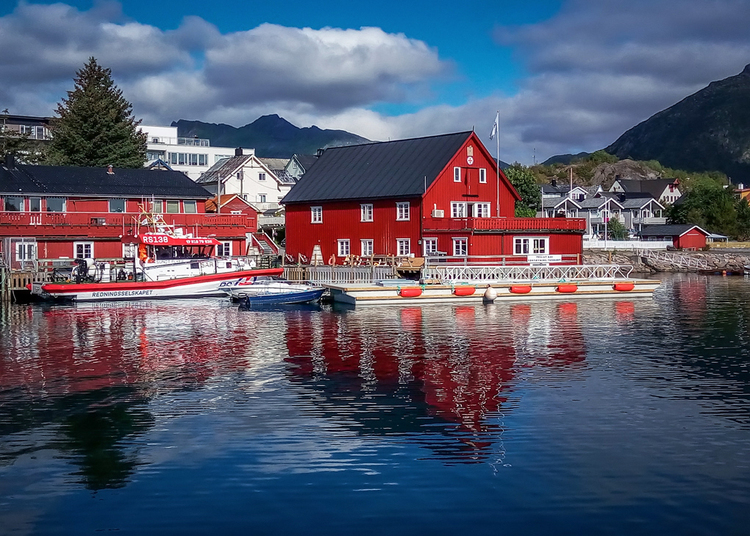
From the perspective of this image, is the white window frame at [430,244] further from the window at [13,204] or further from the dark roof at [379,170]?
the window at [13,204]

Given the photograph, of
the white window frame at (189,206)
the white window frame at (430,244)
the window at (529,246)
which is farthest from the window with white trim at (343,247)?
the window at (529,246)

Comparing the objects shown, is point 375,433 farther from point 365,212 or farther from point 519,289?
point 365,212

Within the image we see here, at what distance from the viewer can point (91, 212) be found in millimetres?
52594

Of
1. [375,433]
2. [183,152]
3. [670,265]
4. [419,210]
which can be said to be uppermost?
[183,152]

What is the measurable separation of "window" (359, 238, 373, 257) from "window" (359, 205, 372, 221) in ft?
4.84

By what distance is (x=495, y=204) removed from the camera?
2291 inches

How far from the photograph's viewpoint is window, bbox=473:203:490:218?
57.1 meters

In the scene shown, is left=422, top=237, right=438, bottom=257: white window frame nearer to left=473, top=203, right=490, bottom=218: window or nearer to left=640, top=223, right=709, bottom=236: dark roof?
left=473, top=203, right=490, bottom=218: window

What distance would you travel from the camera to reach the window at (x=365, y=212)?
5588 centimetres

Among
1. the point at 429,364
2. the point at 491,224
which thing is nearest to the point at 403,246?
the point at 491,224

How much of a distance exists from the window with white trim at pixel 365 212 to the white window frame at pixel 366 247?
1.48 metres

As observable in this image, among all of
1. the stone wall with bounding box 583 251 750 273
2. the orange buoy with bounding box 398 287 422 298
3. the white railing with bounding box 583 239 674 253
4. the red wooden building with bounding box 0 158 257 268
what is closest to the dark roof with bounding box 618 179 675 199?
the white railing with bounding box 583 239 674 253

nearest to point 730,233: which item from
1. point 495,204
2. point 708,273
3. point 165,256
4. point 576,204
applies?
point 576,204

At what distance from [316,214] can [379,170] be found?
Answer: 569cm
